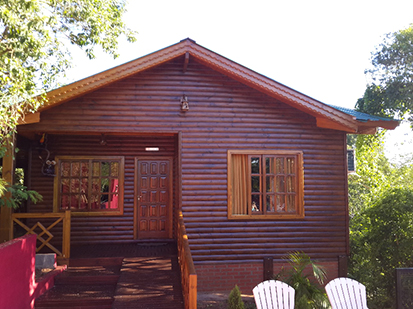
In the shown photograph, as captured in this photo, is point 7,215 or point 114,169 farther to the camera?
point 114,169

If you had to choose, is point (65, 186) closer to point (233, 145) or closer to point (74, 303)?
point (74, 303)

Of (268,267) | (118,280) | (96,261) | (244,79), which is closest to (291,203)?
(268,267)

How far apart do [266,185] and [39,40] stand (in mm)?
5412

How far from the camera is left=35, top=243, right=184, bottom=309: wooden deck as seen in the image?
5.45 metres

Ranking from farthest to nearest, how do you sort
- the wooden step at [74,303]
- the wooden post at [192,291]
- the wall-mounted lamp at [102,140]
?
the wall-mounted lamp at [102,140]
the wooden step at [74,303]
the wooden post at [192,291]

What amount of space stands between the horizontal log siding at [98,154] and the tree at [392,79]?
11.1 meters

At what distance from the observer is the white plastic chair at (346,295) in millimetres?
5406

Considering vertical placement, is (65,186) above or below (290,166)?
below

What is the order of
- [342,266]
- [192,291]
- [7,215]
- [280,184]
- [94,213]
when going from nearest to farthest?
[192,291] < [7,215] < [342,266] < [280,184] < [94,213]

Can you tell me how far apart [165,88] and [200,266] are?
382 cm

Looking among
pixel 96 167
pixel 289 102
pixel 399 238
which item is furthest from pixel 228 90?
pixel 399 238

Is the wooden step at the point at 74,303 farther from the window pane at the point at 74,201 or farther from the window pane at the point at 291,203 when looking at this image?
the window pane at the point at 291,203

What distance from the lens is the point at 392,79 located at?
15797mm

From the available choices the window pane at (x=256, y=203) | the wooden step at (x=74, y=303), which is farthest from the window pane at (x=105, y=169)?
the wooden step at (x=74, y=303)
